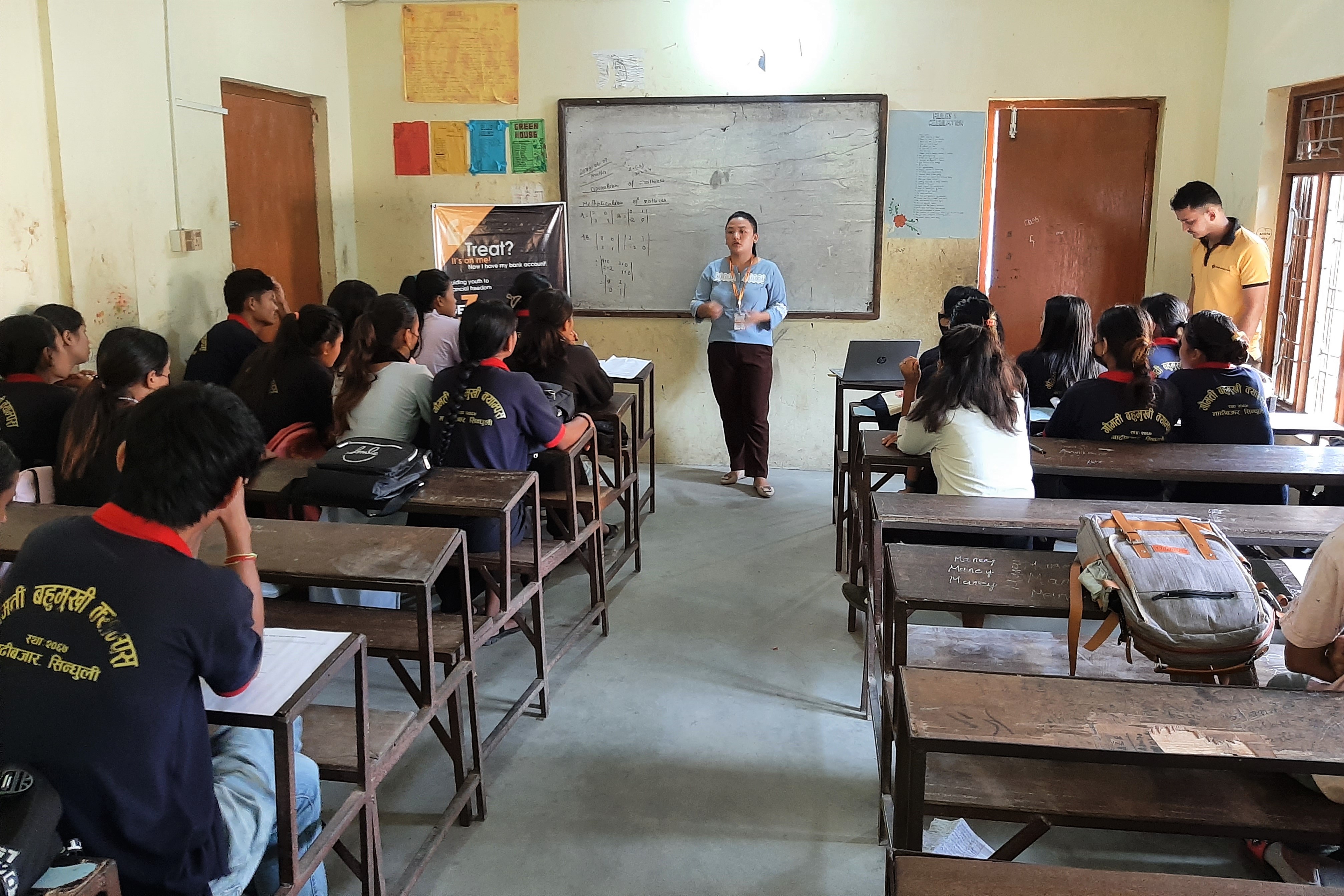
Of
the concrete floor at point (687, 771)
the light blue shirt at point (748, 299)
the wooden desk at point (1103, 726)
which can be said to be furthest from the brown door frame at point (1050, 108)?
the wooden desk at point (1103, 726)

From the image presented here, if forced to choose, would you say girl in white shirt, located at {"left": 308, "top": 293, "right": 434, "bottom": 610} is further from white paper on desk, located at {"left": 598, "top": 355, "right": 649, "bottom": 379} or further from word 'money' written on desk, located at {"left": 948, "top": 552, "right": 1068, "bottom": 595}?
word 'money' written on desk, located at {"left": 948, "top": 552, "right": 1068, "bottom": 595}

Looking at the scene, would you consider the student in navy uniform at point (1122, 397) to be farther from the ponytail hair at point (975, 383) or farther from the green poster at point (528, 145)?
the green poster at point (528, 145)

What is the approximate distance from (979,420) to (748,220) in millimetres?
2499

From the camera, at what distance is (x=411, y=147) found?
5.82 metres

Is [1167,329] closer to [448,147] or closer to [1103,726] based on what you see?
[1103,726]

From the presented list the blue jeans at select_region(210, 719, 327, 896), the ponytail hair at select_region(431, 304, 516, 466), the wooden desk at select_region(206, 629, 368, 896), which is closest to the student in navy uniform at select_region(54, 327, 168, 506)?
the ponytail hair at select_region(431, 304, 516, 466)

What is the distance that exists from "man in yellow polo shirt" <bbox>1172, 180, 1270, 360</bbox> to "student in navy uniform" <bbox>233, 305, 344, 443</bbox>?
3.54 m

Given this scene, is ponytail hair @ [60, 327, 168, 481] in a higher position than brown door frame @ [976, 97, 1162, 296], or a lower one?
lower

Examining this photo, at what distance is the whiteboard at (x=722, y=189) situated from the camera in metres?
5.46

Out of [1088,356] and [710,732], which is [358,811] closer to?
[710,732]

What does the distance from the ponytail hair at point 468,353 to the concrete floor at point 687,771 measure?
0.78 metres

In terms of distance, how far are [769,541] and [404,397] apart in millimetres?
1934

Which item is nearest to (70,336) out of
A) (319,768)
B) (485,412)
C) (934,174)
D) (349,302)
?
(349,302)

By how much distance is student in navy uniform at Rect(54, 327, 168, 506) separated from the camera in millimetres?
2797
